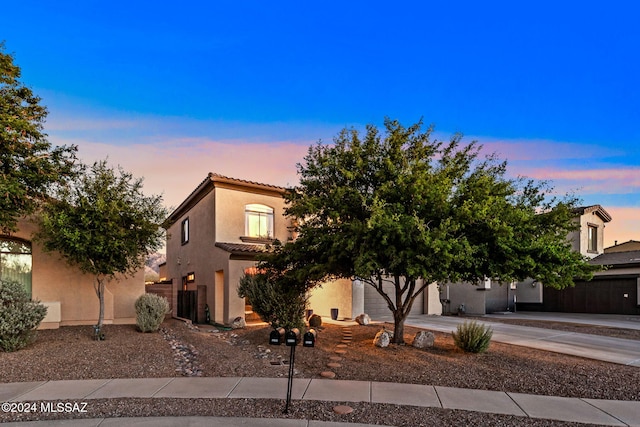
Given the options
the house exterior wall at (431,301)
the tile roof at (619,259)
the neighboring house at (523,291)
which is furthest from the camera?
the neighboring house at (523,291)

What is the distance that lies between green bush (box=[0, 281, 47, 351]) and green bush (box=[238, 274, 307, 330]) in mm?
5597

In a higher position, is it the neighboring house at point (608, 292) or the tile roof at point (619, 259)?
the tile roof at point (619, 259)

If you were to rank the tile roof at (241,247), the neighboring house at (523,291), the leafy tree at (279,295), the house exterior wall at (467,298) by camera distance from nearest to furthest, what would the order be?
the leafy tree at (279,295)
the tile roof at (241,247)
the house exterior wall at (467,298)
the neighboring house at (523,291)

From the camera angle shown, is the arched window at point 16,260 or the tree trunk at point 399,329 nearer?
the tree trunk at point 399,329

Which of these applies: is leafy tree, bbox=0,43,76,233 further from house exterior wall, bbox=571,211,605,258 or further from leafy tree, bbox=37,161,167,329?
house exterior wall, bbox=571,211,605,258

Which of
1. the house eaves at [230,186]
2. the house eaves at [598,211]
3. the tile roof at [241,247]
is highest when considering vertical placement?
the house eaves at [230,186]

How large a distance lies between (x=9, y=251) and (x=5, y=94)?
5.35 m

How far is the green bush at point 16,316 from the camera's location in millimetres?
9203

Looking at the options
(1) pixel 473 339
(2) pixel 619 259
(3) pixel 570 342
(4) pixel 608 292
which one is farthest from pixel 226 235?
(2) pixel 619 259

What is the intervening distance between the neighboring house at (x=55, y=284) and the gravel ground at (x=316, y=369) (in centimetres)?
180

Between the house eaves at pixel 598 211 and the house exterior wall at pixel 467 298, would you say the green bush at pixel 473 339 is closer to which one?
the house exterior wall at pixel 467 298

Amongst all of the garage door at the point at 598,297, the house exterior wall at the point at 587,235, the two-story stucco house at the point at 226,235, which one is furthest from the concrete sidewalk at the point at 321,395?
the house exterior wall at the point at 587,235

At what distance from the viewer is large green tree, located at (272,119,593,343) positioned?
823cm

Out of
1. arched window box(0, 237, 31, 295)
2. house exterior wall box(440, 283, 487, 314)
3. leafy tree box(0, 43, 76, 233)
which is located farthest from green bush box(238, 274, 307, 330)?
house exterior wall box(440, 283, 487, 314)
